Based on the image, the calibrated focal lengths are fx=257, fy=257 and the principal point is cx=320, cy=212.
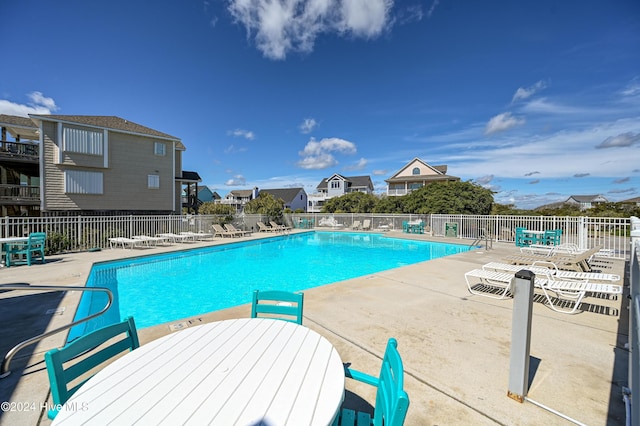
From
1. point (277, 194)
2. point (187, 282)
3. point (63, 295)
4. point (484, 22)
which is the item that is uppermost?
point (484, 22)

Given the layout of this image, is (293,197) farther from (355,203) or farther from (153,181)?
(153,181)

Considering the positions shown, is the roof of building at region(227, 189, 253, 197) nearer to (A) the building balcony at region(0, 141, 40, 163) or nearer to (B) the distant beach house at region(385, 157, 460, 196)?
(B) the distant beach house at region(385, 157, 460, 196)

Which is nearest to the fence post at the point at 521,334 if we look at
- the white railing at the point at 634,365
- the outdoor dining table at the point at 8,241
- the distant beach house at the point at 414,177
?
the white railing at the point at 634,365

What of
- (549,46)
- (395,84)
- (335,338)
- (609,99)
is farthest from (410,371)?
(609,99)

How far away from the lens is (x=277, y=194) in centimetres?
5219

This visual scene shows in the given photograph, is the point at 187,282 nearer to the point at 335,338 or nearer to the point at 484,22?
the point at 335,338

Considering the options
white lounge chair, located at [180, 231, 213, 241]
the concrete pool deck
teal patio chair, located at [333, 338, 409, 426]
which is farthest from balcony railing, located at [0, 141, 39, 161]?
teal patio chair, located at [333, 338, 409, 426]

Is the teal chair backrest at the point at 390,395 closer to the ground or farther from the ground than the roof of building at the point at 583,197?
closer to the ground

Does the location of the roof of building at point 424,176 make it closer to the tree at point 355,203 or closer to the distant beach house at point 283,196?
the tree at point 355,203

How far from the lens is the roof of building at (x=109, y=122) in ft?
48.0

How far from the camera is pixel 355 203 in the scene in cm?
3331

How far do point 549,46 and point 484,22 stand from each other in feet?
10.3

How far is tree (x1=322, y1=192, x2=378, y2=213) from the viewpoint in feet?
106

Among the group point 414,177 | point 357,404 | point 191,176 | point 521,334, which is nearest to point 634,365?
point 521,334
